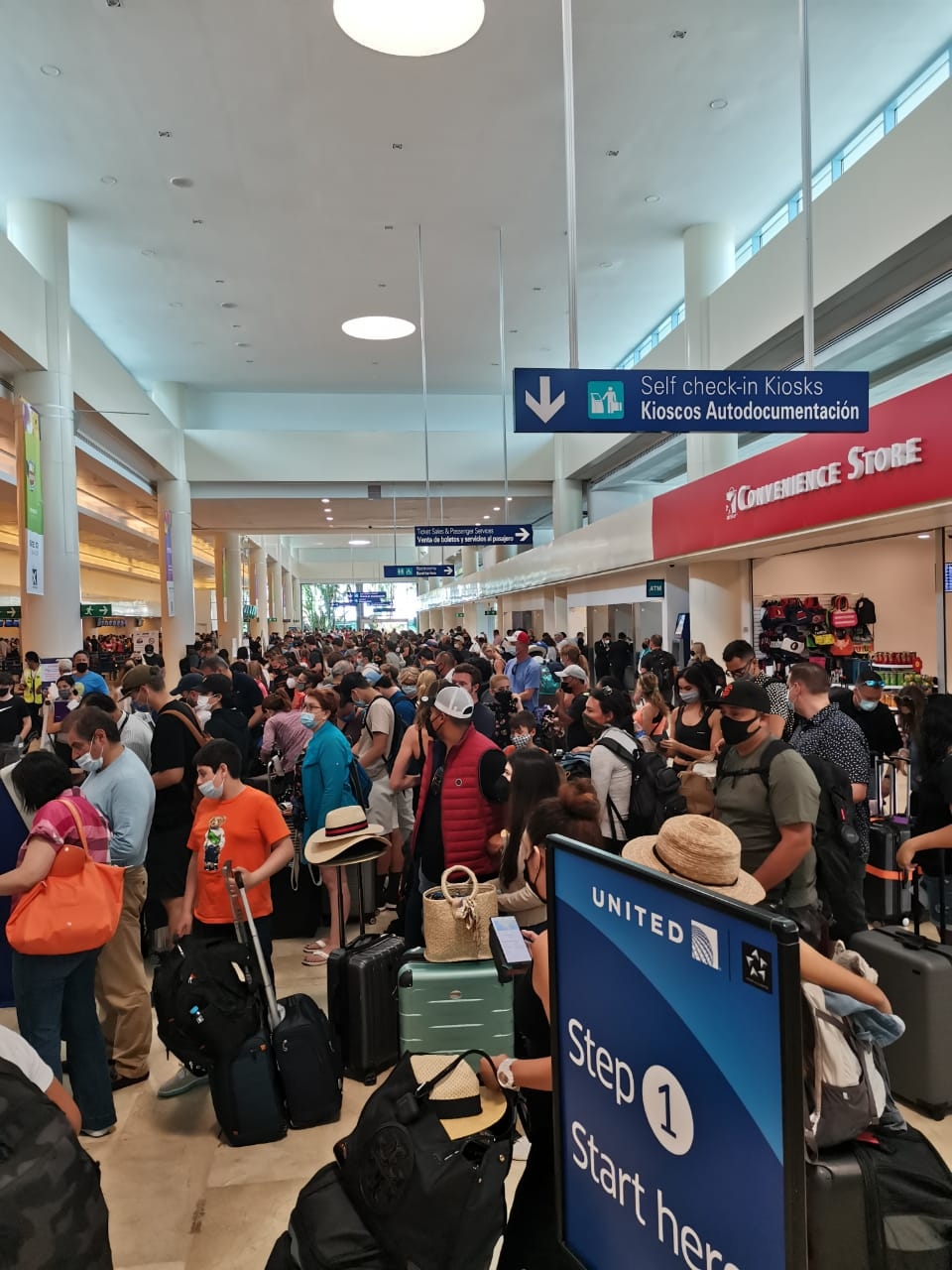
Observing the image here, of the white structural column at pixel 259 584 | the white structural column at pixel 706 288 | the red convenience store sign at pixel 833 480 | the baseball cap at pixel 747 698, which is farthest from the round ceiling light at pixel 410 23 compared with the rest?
→ the white structural column at pixel 259 584

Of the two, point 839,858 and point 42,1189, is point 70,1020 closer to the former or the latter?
point 42,1189

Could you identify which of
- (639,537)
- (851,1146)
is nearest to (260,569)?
(639,537)

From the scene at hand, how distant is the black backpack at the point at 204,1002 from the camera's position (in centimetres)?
335

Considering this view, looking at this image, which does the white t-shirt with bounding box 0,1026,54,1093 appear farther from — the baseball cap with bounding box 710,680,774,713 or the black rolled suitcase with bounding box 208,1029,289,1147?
the baseball cap with bounding box 710,680,774,713

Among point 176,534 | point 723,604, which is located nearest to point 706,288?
point 723,604

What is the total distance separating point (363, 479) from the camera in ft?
69.8

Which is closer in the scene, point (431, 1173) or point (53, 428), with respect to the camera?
point (431, 1173)

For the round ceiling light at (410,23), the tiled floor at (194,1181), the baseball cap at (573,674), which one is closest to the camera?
the tiled floor at (194,1181)

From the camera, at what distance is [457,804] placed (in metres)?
4.23

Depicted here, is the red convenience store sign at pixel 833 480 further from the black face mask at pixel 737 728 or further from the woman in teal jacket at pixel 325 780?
the woman in teal jacket at pixel 325 780

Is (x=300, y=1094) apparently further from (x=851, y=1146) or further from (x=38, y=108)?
(x=38, y=108)

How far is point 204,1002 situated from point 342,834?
4.18ft

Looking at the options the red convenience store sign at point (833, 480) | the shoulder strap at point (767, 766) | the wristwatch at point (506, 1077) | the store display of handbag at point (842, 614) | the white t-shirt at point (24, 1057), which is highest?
the red convenience store sign at point (833, 480)

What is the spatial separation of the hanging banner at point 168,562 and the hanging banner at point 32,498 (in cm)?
844
